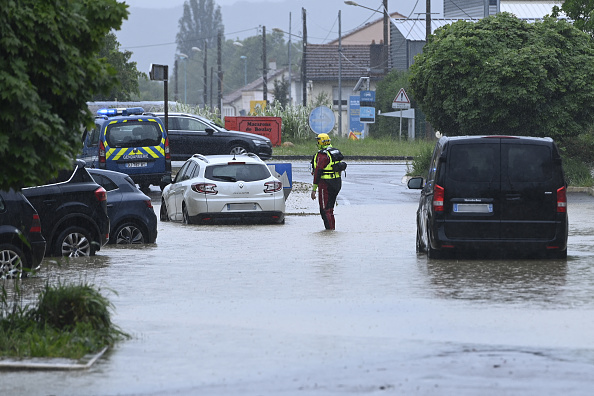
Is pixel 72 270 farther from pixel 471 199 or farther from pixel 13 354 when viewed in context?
pixel 13 354

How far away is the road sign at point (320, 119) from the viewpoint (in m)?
52.4

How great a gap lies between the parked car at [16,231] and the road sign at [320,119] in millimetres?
39432

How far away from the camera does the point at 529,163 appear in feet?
46.9

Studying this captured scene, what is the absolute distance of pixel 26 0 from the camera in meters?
8.59

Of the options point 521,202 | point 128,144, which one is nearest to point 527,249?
point 521,202

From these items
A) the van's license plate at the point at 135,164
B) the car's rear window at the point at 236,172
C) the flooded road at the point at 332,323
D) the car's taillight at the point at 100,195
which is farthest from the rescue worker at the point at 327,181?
the van's license plate at the point at 135,164

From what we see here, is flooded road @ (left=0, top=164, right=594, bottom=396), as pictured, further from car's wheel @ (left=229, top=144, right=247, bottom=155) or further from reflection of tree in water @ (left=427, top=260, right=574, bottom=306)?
car's wheel @ (left=229, top=144, right=247, bottom=155)

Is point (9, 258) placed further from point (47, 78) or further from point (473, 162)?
point (473, 162)

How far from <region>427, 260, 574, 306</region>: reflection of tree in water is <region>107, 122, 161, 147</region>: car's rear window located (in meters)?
15.0

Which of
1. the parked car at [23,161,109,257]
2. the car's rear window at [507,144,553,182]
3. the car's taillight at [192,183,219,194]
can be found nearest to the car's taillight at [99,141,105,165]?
the car's taillight at [192,183,219,194]

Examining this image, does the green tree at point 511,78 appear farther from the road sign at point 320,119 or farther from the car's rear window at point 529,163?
the road sign at point 320,119

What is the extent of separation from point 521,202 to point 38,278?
18.7ft

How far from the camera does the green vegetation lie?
27.1 feet

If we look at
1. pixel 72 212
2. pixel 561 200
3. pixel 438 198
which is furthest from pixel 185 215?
pixel 561 200
